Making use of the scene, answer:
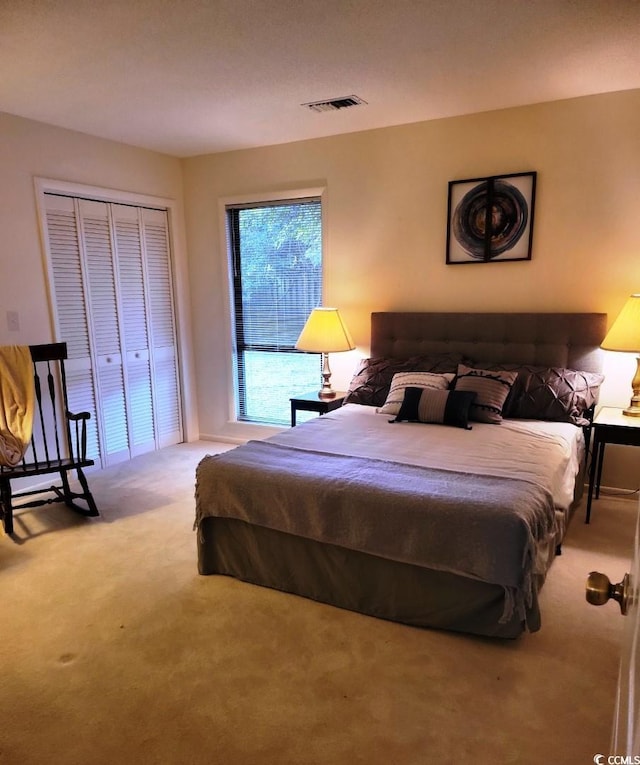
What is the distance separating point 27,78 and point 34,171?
33.0 inches

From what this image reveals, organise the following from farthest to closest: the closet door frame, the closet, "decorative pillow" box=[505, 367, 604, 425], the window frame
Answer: the window frame < the closet < the closet door frame < "decorative pillow" box=[505, 367, 604, 425]

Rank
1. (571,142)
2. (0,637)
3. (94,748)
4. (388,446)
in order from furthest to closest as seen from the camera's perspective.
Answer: (571,142) < (388,446) < (0,637) < (94,748)

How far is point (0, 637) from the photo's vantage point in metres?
2.10

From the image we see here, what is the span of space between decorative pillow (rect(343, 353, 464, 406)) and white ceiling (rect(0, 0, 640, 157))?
64.3 inches

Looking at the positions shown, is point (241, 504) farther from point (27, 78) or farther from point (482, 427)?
point (27, 78)

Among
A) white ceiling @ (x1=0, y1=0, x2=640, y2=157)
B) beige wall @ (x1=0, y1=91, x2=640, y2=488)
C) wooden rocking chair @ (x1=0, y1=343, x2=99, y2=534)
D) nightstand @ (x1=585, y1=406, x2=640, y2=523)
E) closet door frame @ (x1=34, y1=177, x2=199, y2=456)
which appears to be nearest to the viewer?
white ceiling @ (x1=0, y1=0, x2=640, y2=157)

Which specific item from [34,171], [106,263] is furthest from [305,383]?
[34,171]

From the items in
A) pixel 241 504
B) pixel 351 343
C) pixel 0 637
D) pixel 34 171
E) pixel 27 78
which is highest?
pixel 27 78

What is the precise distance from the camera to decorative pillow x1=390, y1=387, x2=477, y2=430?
3.02m

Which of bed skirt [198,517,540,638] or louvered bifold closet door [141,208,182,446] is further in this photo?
louvered bifold closet door [141,208,182,446]

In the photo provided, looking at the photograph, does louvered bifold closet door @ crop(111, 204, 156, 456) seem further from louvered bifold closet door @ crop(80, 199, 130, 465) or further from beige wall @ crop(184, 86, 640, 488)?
beige wall @ crop(184, 86, 640, 488)

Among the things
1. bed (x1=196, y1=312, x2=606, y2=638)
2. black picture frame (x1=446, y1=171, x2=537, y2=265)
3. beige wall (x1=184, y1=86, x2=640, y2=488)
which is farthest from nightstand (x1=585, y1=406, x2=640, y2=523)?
black picture frame (x1=446, y1=171, x2=537, y2=265)

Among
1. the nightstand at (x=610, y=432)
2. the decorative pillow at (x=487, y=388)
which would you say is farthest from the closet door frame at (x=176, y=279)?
the nightstand at (x=610, y=432)

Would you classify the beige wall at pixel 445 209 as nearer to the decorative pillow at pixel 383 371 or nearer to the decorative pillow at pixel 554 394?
the decorative pillow at pixel 554 394
